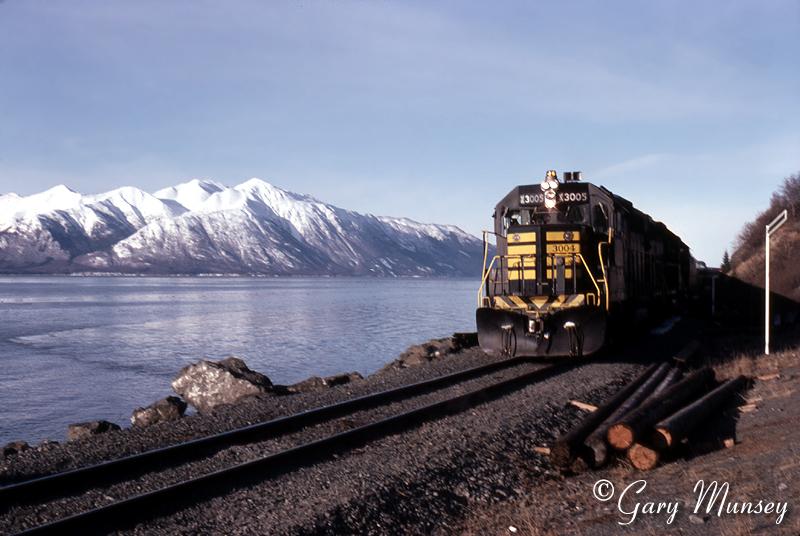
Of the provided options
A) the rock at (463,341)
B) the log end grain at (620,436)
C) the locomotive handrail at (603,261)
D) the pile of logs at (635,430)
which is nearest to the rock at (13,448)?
the pile of logs at (635,430)

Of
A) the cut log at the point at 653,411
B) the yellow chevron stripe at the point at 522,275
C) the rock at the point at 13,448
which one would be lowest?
the rock at the point at 13,448

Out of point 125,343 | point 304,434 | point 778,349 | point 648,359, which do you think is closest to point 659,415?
point 304,434

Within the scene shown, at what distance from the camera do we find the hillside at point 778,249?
46750 mm

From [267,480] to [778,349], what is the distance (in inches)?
683

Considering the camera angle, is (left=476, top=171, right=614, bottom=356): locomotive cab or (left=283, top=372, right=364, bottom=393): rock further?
(left=283, top=372, right=364, bottom=393): rock

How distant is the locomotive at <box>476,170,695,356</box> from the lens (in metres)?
16.0

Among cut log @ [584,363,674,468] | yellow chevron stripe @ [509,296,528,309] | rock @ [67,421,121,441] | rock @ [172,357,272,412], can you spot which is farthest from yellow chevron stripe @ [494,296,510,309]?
rock @ [67,421,121,441]

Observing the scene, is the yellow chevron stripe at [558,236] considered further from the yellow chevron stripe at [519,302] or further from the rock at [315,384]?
the rock at [315,384]

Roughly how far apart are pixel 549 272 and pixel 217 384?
864 cm

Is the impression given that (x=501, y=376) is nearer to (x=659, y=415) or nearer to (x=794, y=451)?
(x=659, y=415)

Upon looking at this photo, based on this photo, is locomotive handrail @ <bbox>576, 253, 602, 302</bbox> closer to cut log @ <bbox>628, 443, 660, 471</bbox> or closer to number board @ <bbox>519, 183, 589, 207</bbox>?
number board @ <bbox>519, 183, 589, 207</bbox>

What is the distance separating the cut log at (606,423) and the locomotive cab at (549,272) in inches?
81.7

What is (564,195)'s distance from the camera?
17.9 metres

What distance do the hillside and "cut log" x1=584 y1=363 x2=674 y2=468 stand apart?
3514cm
